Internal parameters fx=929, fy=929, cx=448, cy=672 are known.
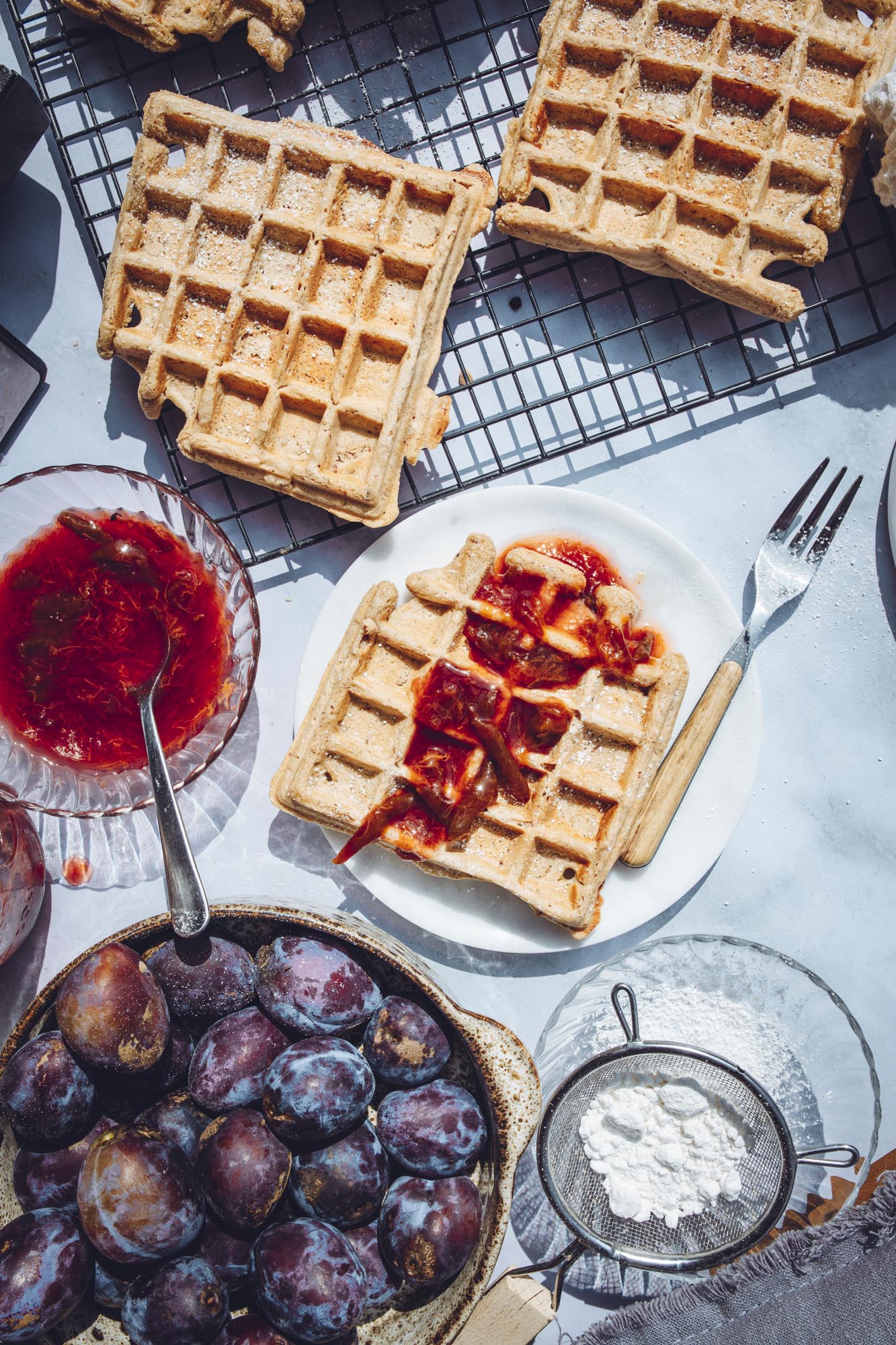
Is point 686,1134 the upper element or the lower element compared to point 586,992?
lower

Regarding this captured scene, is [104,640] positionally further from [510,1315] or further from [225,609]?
[510,1315]

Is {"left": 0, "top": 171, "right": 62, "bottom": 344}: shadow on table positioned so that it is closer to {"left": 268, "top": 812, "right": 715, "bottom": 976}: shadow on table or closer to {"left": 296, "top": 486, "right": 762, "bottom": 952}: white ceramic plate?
{"left": 296, "top": 486, "right": 762, "bottom": 952}: white ceramic plate

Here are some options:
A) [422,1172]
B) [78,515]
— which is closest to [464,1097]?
[422,1172]

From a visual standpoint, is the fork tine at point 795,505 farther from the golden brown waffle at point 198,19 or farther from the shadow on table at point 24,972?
the shadow on table at point 24,972

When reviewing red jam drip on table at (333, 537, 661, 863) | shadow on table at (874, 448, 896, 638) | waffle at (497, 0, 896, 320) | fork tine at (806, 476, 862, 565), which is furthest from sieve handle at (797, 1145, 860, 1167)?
waffle at (497, 0, 896, 320)

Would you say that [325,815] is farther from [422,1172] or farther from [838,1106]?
[838,1106]

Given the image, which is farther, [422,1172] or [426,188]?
[426,188]
